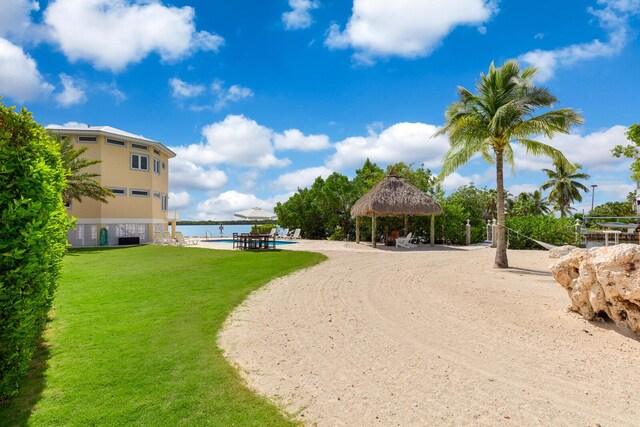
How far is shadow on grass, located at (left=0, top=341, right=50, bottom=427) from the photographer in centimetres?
341

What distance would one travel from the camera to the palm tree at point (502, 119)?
1302cm

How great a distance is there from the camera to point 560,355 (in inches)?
206

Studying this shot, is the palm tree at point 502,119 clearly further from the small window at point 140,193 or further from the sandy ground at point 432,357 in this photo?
the small window at point 140,193

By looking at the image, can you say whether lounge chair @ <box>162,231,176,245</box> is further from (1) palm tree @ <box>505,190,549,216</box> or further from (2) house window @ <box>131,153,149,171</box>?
(1) palm tree @ <box>505,190,549,216</box>

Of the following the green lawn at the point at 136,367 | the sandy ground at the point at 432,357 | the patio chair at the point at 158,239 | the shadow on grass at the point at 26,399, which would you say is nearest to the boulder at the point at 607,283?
the sandy ground at the point at 432,357

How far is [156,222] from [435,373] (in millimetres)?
27788

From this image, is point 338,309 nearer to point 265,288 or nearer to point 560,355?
point 265,288

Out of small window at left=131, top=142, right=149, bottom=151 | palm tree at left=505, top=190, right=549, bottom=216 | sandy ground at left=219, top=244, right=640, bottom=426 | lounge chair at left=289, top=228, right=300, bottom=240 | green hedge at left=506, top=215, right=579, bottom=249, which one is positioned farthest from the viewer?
palm tree at left=505, top=190, right=549, bottom=216

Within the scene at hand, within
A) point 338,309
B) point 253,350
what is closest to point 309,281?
point 338,309

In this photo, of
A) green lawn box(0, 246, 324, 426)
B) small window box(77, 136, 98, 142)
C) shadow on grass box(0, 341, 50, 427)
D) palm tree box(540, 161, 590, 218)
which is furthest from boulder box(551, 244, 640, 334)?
palm tree box(540, 161, 590, 218)

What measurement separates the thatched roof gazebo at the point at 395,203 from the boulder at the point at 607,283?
45.9 feet

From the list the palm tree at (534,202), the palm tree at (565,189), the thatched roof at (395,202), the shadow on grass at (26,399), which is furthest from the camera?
the palm tree at (534,202)

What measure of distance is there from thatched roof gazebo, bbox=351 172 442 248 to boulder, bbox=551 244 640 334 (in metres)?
14.0

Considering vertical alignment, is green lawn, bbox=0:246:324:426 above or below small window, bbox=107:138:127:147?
below
